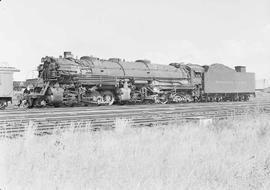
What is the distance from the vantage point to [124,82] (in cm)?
2497

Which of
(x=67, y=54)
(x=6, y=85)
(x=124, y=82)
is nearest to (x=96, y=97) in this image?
(x=124, y=82)

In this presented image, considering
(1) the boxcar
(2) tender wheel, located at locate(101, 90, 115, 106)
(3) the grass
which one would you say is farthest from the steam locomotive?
(3) the grass

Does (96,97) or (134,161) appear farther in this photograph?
(96,97)

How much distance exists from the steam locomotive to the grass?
11.6 metres

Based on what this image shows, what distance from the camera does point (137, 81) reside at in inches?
1016

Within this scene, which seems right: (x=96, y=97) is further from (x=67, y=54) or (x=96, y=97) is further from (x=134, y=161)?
(x=134, y=161)

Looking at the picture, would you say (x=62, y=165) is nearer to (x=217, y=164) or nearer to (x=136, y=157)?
(x=136, y=157)

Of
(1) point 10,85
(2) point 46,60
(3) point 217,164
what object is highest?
(2) point 46,60

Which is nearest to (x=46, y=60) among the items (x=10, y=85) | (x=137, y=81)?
(x=10, y=85)

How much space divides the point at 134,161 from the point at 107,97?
54.3 feet

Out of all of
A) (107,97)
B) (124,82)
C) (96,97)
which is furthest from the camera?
(124,82)

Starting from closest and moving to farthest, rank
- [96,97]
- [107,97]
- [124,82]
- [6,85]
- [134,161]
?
[134,161] → [6,85] → [96,97] → [107,97] → [124,82]

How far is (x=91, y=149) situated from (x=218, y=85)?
82.6 feet

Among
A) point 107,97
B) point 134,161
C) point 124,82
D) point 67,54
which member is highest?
point 67,54
